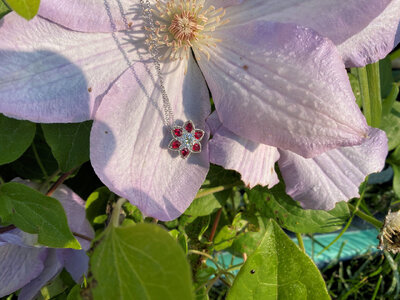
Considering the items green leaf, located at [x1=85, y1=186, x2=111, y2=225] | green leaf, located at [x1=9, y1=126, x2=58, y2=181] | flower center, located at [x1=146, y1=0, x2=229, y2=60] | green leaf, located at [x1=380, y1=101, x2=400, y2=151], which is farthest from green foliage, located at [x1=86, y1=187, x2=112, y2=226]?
green leaf, located at [x1=380, y1=101, x2=400, y2=151]

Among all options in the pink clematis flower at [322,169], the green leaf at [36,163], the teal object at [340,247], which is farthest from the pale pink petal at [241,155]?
the teal object at [340,247]

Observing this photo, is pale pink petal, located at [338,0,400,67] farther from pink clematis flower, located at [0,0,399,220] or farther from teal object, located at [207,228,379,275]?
teal object, located at [207,228,379,275]

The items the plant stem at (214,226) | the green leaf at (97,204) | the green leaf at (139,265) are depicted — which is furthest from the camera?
the plant stem at (214,226)

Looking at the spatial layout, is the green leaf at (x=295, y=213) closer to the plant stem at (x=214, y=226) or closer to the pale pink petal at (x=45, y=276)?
the plant stem at (x=214, y=226)

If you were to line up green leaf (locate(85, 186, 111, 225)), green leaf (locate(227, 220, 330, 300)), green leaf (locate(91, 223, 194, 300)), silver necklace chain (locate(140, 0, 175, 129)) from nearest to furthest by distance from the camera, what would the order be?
green leaf (locate(91, 223, 194, 300)), green leaf (locate(227, 220, 330, 300)), silver necklace chain (locate(140, 0, 175, 129)), green leaf (locate(85, 186, 111, 225))

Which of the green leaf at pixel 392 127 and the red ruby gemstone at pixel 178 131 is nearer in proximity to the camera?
the red ruby gemstone at pixel 178 131

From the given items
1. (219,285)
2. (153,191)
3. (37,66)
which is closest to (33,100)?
(37,66)
